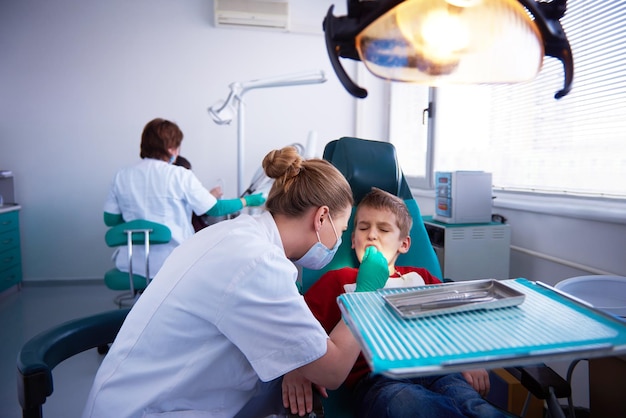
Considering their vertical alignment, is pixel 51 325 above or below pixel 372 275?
below

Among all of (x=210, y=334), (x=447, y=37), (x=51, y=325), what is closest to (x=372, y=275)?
(x=210, y=334)

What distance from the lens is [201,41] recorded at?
146 inches

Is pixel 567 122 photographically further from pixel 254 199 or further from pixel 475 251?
pixel 254 199

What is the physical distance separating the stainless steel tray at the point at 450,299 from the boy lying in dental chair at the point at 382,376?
17 cm

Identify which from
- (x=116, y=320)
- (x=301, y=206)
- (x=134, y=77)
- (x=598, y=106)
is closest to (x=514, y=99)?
(x=598, y=106)

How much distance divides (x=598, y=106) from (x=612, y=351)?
1.58m

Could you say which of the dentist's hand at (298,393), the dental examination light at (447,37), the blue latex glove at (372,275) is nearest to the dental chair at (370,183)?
the blue latex glove at (372,275)

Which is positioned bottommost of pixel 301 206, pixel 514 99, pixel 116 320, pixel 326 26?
pixel 116 320

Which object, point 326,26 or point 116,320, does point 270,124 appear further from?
point 326,26

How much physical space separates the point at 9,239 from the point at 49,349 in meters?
3.07

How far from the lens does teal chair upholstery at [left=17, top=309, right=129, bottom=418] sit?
0.82m

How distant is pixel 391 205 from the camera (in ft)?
5.09

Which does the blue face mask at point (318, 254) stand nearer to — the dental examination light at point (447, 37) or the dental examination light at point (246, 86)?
the dental examination light at point (447, 37)

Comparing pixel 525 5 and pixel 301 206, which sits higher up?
pixel 525 5
